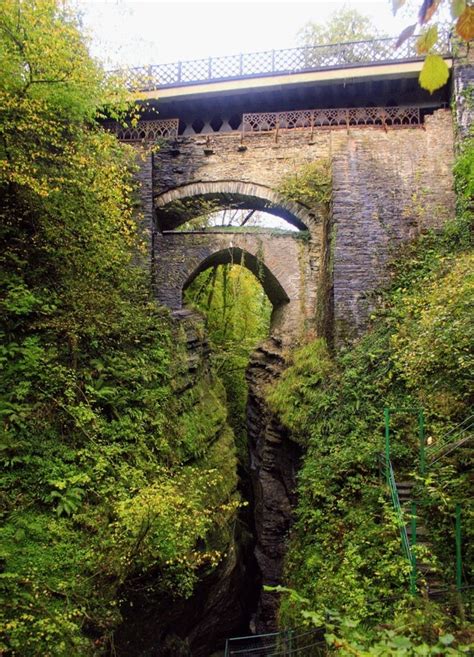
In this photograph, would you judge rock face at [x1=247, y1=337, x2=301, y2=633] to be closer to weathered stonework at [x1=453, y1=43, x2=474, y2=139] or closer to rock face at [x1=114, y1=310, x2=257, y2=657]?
rock face at [x1=114, y1=310, x2=257, y2=657]

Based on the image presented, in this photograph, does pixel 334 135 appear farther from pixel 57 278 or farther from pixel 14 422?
pixel 14 422

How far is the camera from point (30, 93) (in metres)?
8.05

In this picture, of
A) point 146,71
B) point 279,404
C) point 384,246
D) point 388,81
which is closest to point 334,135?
point 388,81

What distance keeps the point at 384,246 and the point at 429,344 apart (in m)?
5.50

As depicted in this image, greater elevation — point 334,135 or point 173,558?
point 334,135

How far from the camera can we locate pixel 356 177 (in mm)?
13109

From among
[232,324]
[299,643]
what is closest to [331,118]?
[232,324]

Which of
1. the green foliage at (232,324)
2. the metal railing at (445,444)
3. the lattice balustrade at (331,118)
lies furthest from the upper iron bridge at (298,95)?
the metal railing at (445,444)

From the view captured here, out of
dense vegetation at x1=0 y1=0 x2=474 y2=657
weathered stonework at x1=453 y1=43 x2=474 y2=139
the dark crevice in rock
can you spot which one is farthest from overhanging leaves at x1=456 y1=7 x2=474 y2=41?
weathered stonework at x1=453 y1=43 x2=474 y2=139

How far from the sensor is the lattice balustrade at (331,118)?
1398 centimetres

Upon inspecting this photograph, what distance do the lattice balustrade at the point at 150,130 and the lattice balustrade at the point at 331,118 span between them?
2029mm

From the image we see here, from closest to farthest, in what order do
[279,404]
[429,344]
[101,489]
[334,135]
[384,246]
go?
[101,489] < [429,344] < [279,404] < [384,246] < [334,135]

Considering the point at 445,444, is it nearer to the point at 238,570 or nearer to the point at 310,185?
the point at 238,570

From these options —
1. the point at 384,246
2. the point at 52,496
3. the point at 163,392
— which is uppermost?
the point at 384,246
